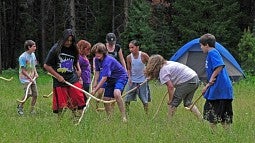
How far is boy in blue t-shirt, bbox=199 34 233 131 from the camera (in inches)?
307

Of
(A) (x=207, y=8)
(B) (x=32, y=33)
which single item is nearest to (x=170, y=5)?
(A) (x=207, y=8)

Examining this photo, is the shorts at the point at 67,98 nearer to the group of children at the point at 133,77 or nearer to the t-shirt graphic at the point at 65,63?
the group of children at the point at 133,77

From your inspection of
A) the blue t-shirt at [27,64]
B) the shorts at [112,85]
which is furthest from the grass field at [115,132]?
the blue t-shirt at [27,64]

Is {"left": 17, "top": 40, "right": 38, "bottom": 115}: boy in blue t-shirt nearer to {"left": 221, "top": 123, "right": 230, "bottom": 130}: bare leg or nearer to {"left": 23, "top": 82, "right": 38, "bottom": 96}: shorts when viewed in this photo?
{"left": 23, "top": 82, "right": 38, "bottom": 96}: shorts

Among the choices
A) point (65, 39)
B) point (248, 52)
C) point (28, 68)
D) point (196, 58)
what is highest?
point (65, 39)

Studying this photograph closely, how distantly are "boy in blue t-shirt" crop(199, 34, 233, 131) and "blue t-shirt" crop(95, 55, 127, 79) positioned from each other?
2132 millimetres

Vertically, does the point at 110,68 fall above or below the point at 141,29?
above

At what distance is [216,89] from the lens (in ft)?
25.8

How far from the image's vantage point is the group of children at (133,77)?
7.89m

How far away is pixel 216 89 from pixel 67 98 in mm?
2567

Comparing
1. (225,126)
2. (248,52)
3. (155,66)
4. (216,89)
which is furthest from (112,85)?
(248,52)

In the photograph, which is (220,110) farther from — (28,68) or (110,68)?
(28,68)

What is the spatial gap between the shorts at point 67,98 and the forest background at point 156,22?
16127 millimetres

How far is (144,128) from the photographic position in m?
7.82
